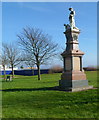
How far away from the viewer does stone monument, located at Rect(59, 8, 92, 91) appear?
38.8 feet

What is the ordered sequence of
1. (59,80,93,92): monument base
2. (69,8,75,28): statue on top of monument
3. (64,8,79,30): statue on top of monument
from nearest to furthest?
(59,80,93,92): monument base
(64,8,79,30): statue on top of monument
(69,8,75,28): statue on top of monument

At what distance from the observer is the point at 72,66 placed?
40.5ft

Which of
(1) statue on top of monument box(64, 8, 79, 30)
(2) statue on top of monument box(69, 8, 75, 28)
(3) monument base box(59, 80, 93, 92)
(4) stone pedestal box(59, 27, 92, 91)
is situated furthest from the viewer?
(2) statue on top of monument box(69, 8, 75, 28)

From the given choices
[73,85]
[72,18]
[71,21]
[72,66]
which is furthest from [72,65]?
[72,18]

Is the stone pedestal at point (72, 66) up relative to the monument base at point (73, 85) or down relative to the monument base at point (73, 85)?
up

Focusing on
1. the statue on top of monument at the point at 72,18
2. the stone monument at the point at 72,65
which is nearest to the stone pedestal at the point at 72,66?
the stone monument at the point at 72,65

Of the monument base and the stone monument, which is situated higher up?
the stone monument

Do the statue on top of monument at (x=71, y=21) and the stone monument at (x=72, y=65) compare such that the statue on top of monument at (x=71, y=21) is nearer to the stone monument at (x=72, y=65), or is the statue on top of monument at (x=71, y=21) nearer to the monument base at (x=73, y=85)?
the stone monument at (x=72, y=65)

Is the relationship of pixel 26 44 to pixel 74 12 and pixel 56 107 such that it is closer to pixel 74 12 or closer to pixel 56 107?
pixel 74 12

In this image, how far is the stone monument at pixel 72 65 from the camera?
465 inches

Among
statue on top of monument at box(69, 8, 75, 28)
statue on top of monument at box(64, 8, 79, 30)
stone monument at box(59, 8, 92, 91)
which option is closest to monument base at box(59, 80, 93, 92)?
stone monument at box(59, 8, 92, 91)

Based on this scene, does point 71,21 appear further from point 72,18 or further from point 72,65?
point 72,65

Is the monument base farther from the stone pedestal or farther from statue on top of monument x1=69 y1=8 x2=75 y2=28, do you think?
statue on top of monument x1=69 y1=8 x2=75 y2=28

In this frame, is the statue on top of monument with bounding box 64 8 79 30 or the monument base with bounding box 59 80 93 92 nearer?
the monument base with bounding box 59 80 93 92
